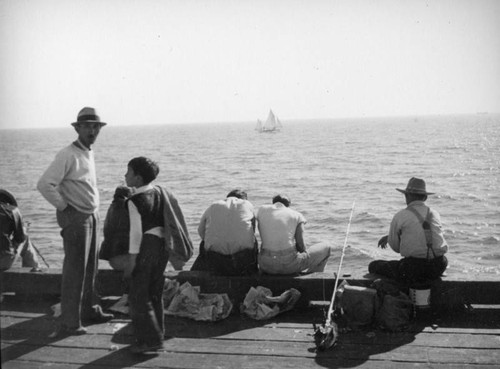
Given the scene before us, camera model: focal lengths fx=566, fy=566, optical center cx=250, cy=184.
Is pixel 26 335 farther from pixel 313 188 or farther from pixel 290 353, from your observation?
pixel 313 188

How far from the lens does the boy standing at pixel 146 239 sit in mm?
4418

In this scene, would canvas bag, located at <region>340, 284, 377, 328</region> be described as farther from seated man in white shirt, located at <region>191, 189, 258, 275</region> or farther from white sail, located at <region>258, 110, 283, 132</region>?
white sail, located at <region>258, 110, 283, 132</region>

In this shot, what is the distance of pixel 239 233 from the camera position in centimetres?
582

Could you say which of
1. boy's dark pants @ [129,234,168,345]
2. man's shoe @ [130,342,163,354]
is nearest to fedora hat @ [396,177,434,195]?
boy's dark pants @ [129,234,168,345]

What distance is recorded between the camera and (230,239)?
579 cm

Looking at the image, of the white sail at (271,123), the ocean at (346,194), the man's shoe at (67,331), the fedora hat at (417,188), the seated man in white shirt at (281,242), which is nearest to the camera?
the man's shoe at (67,331)

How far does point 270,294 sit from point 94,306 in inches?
64.8

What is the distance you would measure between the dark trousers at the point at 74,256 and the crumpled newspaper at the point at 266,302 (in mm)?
1511

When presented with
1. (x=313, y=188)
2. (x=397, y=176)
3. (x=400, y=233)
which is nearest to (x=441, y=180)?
(x=397, y=176)

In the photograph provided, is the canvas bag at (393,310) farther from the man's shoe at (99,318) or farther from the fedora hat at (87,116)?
the fedora hat at (87,116)

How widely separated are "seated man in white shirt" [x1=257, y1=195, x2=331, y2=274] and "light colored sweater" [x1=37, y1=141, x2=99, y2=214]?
1795 mm

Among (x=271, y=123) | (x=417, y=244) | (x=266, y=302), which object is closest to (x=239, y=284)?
(x=266, y=302)

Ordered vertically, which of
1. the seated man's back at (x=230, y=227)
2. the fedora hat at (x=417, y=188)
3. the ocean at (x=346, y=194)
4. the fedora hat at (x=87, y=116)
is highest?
the fedora hat at (x=87, y=116)

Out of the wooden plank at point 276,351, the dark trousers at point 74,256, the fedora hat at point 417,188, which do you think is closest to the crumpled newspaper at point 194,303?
the wooden plank at point 276,351
